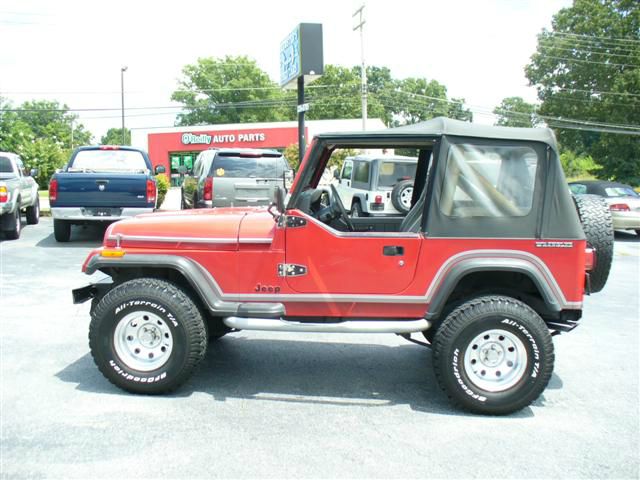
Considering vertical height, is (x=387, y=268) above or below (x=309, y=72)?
below

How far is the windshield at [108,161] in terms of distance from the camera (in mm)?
12375

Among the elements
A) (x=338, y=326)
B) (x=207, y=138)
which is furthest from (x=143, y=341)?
(x=207, y=138)

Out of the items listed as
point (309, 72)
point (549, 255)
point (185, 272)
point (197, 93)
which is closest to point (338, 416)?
point (185, 272)

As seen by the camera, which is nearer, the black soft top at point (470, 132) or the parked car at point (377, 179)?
the black soft top at point (470, 132)

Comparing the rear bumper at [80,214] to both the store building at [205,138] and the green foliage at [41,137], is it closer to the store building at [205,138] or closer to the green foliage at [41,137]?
the green foliage at [41,137]

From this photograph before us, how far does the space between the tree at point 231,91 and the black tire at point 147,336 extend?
74.5 metres

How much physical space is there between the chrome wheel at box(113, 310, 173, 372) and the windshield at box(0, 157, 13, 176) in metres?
11.2

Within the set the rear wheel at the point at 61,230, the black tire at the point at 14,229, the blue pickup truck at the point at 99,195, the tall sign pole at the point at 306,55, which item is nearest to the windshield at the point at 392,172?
the tall sign pole at the point at 306,55

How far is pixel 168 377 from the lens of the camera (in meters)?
4.38

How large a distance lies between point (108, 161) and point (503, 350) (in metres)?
10.3

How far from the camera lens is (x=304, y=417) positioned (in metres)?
4.12

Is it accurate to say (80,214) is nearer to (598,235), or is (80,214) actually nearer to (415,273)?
(415,273)

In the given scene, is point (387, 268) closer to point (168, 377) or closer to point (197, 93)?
point (168, 377)

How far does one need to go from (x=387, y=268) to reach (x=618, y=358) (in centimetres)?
279
